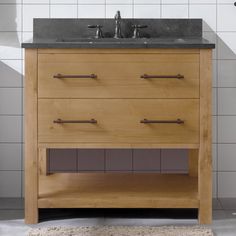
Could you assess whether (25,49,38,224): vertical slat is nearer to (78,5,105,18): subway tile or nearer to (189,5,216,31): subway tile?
(78,5,105,18): subway tile

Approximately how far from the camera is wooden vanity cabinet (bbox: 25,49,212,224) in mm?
3145


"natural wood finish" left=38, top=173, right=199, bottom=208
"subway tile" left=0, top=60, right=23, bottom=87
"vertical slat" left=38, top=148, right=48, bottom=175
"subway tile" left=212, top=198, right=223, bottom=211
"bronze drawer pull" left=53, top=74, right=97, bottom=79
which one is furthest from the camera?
"subway tile" left=0, top=60, right=23, bottom=87

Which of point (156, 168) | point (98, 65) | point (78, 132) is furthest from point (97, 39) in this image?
point (156, 168)

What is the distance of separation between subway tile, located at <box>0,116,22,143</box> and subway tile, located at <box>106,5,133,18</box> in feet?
2.58

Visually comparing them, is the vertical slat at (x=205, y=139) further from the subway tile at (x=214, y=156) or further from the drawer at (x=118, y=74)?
the subway tile at (x=214, y=156)

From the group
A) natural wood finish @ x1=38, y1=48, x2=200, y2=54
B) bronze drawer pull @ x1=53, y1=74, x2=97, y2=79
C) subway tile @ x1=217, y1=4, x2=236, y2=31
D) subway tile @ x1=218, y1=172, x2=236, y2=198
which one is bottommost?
subway tile @ x1=218, y1=172, x2=236, y2=198

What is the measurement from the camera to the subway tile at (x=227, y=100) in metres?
3.78

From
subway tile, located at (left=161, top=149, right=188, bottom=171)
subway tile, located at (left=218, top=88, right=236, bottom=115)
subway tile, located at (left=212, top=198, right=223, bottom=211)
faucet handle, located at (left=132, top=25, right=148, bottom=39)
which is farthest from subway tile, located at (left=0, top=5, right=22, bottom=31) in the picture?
subway tile, located at (left=212, top=198, right=223, bottom=211)

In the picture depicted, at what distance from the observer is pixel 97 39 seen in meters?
3.47

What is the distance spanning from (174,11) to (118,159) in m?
0.90

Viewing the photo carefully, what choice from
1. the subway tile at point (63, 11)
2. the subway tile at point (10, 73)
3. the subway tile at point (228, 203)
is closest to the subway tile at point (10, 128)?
the subway tile at point (10, 73)

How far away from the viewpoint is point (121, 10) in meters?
3.78

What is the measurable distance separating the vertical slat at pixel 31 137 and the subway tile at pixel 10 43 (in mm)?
675

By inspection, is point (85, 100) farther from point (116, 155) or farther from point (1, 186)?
point (1, 186)
